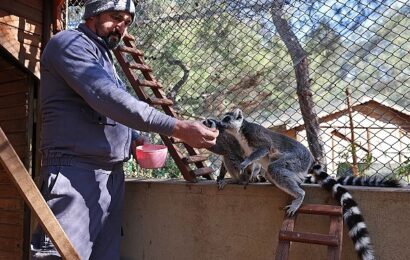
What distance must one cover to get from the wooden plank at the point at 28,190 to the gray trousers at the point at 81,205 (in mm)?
743

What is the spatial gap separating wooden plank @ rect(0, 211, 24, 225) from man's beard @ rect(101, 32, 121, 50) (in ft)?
7.79

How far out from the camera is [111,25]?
260cm

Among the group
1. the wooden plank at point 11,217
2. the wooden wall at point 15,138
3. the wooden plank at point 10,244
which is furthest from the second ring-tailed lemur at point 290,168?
the wooden plank at point 10,244

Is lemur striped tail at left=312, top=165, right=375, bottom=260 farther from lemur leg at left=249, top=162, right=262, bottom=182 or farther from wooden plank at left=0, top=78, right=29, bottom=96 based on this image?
wooden plank at left=0, top=78, right=29, bottom=96

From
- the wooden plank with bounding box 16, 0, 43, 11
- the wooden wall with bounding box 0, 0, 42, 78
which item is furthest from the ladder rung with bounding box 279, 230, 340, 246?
the wooden plank with bounding box 16, 0, 43, 11

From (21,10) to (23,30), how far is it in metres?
0.19

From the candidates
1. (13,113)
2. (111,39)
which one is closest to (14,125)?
(13,113)

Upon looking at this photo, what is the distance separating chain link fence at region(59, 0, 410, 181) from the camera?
3.18 metres

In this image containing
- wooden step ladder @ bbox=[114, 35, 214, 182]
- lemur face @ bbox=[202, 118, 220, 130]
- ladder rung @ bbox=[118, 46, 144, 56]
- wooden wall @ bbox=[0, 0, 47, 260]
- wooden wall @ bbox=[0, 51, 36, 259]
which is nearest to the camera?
lemur face @ bbox=[202, 118, 220, 130]

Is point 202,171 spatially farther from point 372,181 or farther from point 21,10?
point 21,10

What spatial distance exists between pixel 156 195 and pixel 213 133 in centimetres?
152

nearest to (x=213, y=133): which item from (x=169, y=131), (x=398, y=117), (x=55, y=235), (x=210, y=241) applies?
(x=169, y=131)

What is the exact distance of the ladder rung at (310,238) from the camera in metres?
2.36

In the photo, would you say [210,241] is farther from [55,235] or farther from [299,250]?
[55,235]
